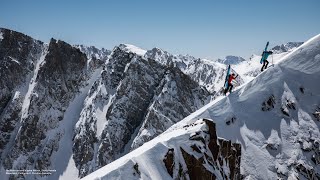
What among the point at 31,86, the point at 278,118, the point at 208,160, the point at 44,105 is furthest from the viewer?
the point at 31,86

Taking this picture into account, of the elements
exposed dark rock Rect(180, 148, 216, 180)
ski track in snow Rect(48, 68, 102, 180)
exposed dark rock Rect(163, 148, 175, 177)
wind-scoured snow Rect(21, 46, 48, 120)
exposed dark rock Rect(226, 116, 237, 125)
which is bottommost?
exposed dark rock Rect(180, 148, 216, 180)

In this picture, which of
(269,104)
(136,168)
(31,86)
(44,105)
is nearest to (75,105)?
(44,105)

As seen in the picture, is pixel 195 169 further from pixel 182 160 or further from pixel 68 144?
pixel 68 144

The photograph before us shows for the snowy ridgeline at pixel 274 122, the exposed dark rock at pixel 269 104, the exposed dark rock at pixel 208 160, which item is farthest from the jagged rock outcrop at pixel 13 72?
the exposed dark rock at pixel 208 160

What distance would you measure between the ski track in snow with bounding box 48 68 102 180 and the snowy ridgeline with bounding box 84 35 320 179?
3300 inches

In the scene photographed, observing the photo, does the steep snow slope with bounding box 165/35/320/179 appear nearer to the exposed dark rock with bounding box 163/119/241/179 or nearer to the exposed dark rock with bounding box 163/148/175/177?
the exposed dark rock with bounding box 163/119/241/179

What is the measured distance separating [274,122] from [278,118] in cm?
92

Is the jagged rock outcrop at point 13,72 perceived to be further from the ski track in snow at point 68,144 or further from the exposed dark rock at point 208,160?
the exposed dark rock at point 208,160

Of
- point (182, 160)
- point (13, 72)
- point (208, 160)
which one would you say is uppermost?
point (13, 72)

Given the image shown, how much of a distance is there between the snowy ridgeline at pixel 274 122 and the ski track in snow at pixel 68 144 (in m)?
83.8

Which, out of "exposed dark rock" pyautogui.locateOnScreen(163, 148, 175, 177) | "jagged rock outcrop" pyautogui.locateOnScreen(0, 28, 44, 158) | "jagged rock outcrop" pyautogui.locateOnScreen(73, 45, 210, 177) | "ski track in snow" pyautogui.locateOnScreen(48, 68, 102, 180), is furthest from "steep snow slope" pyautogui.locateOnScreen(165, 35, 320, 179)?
"jagged rock outcrop" pyautogui.locateOnScreen(0, 28, 44, 158)

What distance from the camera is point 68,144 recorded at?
419ft

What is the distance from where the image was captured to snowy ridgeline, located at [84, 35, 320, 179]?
4066 centimetres

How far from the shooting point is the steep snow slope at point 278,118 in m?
41.6
